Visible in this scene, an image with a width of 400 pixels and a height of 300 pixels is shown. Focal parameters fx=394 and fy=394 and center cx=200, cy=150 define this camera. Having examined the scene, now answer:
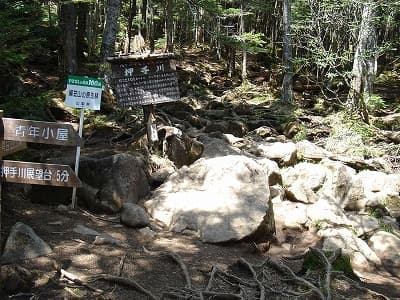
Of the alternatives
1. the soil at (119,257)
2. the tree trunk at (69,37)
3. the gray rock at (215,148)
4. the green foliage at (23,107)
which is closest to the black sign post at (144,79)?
the green foliage at (23,107)

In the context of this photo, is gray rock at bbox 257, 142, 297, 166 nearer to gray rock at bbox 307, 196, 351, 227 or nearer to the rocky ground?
the rocky ground

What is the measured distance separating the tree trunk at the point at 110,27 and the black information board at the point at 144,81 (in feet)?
12.8

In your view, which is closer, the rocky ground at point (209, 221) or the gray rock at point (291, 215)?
the rocky ground at point (209, 221)

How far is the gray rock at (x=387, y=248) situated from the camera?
5.96 meters

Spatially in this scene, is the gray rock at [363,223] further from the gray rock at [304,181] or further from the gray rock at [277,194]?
the gray rock at [277,194]

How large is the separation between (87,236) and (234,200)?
231cm

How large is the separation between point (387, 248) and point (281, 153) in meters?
3.45

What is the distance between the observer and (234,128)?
11.9 meters

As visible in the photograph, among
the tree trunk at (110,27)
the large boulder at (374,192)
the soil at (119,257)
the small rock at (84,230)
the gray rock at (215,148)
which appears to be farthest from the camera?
the tree trunk at (110,27)

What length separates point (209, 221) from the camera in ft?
19.1

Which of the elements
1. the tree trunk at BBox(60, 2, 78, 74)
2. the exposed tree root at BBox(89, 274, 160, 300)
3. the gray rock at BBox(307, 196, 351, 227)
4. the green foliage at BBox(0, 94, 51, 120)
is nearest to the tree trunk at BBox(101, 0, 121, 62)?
the tree trunk at BBox(60, 2, 78, 74)

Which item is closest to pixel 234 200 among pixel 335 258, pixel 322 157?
pixel 335 258

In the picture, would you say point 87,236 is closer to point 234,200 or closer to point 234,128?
point 234,200

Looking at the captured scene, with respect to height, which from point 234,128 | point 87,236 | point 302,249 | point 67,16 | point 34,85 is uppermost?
point 67,16
